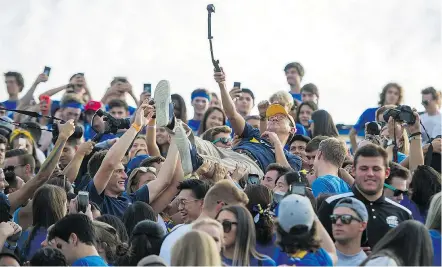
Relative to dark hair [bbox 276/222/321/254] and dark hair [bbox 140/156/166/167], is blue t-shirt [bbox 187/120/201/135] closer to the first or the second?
dark hair [bbox 140/156/166/167]

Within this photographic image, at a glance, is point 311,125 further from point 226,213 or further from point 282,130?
point 226,213

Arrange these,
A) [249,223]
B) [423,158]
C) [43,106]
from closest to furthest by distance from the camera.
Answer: [249,223]
[423,158]
[43,106]

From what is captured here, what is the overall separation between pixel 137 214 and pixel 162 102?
151 cm

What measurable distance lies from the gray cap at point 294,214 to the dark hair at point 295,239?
0.03 meters

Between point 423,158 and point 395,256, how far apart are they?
14.3ft

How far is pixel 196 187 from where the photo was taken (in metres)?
9.89

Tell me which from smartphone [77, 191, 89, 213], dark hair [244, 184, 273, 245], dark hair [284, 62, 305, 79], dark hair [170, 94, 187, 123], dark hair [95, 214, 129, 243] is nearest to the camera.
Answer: dark hair [244, 184, 273, 245]

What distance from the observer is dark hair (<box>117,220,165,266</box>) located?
8.83m

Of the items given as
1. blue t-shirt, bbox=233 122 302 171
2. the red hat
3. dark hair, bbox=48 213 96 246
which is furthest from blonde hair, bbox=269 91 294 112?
dark hair, bbox=48 213 96 246

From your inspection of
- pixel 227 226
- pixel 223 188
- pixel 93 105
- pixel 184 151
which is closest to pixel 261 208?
pixel 223 188

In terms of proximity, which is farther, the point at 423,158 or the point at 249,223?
the point at 423,158

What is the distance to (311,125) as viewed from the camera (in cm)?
1405

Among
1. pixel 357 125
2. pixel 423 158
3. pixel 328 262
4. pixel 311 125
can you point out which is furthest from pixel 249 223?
pixel 357 125

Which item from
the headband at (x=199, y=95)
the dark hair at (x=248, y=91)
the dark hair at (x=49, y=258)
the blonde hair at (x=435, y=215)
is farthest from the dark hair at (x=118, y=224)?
the dark hair at (x=248, y=91)
